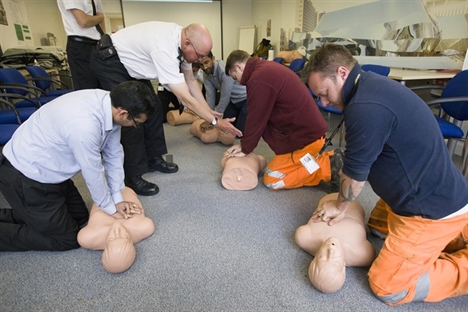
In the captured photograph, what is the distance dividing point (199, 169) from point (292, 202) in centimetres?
96

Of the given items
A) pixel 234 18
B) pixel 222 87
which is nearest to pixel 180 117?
pixel 222 87

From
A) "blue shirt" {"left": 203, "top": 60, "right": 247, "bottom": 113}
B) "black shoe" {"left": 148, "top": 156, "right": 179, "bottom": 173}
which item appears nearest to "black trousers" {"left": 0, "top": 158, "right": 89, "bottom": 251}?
"black shoe" {"left": 148, "top": 156, "right": 179, "bottom": 173}

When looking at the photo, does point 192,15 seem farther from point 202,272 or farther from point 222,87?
point 202,272

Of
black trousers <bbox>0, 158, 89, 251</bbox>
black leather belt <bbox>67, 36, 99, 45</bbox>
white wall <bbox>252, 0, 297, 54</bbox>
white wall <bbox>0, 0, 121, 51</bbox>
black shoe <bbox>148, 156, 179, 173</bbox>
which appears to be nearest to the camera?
black trousers <bbox>0, 158, 89, 251</bbox>

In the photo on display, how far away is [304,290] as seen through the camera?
50.2 inches

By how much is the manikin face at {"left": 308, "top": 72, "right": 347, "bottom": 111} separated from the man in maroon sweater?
775mm

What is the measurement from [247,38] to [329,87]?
775 centimetres

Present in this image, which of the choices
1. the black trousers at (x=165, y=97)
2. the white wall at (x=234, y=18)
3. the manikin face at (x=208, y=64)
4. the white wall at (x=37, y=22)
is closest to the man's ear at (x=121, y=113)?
the manikin face at (x=208, y=64)

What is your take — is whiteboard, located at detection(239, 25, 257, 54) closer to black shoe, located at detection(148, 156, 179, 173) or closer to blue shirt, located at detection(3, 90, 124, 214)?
black shoe, located at detection(148, 156, 179, 173)

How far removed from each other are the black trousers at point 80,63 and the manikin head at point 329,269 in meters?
2.21

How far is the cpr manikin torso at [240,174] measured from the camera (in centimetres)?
210

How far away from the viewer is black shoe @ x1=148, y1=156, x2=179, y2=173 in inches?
97.9

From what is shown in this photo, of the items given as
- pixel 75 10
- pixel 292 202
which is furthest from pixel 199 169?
pixel 75 10

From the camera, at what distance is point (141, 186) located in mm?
2104
